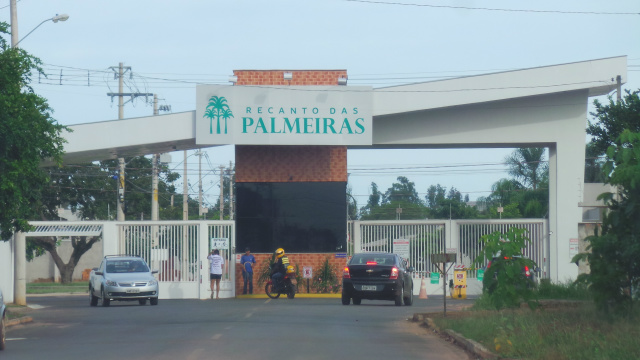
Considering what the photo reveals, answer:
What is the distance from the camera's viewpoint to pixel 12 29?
2633 cm

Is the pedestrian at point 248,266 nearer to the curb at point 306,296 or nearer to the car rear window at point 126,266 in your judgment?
the curb at point 306,296

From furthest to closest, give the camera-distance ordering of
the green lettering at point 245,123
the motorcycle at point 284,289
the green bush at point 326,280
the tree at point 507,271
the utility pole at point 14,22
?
the green bush at point 326,280, the green lettering at point 245,123, the motorcycle at point 284,289, the utility pole at point 14,22, the tree at point 507,271

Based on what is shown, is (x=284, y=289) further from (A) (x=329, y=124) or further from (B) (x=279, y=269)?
(A) (x=329, y=124)

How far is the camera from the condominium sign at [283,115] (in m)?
31.0

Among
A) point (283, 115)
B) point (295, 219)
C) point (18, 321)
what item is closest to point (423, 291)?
point (295, 219)

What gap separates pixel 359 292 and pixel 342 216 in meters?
7.18

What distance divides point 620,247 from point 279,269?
54.9ft

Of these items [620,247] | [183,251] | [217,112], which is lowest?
[183,251]

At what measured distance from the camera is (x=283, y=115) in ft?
102

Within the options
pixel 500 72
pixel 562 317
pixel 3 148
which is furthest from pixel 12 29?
pixel 562 317

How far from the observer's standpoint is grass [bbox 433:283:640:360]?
11441 mm

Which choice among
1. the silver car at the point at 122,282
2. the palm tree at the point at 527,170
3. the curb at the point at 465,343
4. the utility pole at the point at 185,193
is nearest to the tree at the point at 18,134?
the silver car at the point at 122,282

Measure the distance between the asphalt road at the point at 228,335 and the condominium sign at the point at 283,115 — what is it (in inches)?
343

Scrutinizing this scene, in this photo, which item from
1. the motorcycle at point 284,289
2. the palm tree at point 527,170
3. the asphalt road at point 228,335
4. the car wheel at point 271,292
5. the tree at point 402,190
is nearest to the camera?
the asphalt road at point 228,335
